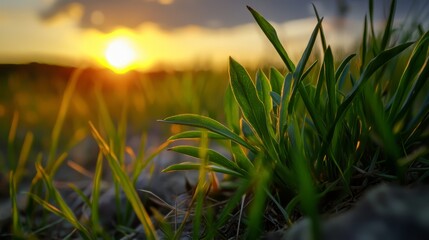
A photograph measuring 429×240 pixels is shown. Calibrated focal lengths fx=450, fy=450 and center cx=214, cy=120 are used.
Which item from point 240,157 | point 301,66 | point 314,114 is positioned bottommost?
point 240,157

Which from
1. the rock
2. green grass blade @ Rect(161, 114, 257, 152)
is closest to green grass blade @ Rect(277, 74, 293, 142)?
green grass blade @ Rect(161, 114, 257, 152)

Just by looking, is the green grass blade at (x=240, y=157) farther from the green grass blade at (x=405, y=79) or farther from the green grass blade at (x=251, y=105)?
the green grass blade at (x=405, y=79)

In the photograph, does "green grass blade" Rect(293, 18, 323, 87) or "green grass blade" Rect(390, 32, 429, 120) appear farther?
"green grass blade" Rect(390, 32, 429, 120)

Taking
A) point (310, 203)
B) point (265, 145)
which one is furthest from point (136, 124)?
point (310, 203)

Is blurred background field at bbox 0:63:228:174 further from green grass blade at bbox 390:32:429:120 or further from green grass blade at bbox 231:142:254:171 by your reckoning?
green grass blade at bbox 390:32:429:120

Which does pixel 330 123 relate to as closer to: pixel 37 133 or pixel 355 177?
pixel 355 177

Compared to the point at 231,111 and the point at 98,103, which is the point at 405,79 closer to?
the point at 231,111

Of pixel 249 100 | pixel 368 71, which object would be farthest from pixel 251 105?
pixel 368 71

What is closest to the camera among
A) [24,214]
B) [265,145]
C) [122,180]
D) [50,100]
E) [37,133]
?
[122,180]
